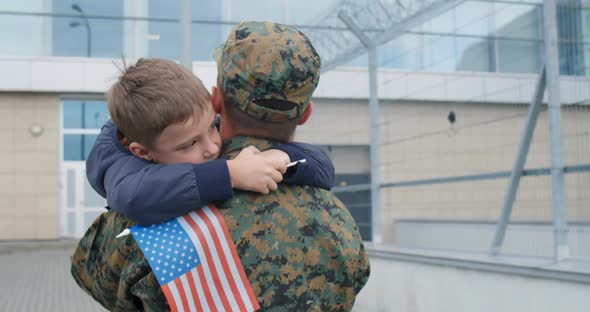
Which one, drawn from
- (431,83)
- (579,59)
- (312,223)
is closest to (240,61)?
(312,223)

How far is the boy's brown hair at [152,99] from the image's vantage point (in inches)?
48.3

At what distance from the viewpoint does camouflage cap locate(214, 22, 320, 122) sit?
128cm

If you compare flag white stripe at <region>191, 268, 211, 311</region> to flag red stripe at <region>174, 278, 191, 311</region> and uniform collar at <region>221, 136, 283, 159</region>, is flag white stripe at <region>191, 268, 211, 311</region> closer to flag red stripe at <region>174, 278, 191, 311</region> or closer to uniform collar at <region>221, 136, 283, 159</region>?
flag red stripe at <region>174, 278, 191, 311</region>

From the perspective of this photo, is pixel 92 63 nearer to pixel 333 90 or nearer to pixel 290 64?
pixel 333 90

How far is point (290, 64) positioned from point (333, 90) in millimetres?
7078

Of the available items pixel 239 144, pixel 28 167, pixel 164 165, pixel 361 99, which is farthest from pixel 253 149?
pixel 28 167

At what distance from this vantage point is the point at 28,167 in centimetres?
1647

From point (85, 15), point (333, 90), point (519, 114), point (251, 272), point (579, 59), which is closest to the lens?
point (251, 272)

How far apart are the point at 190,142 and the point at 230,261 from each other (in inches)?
8.7

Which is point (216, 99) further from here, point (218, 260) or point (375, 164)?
point (375, 164)

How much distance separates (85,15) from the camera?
14.7m

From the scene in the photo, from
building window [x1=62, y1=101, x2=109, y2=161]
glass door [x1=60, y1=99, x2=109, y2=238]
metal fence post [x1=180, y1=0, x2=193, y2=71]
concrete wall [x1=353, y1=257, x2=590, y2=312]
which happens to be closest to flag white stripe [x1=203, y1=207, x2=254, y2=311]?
concrete wall [x1=353, y1=257, x2=590, y2=312]

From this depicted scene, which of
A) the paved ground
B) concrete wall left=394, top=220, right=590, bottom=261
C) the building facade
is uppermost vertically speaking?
the building facade

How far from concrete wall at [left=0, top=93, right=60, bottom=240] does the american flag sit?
1572 centimetres
